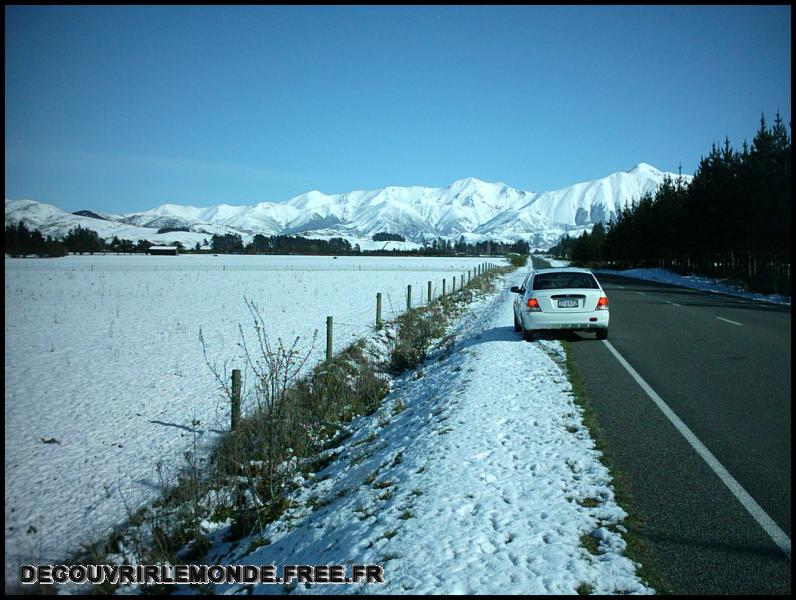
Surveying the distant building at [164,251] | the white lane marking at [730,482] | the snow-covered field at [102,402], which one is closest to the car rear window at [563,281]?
the white lane marking at [730,482]

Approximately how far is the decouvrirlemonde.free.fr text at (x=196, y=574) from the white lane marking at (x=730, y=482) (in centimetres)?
286

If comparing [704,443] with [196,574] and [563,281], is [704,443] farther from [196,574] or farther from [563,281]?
[563,281]

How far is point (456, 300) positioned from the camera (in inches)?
936

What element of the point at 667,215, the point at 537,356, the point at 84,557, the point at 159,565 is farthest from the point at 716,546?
the point at 667,215

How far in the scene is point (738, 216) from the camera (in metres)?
35.8

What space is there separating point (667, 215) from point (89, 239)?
3105 inches

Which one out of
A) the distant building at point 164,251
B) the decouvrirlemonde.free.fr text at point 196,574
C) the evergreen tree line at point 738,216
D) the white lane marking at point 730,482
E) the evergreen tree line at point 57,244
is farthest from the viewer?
the distant building at point 164,251

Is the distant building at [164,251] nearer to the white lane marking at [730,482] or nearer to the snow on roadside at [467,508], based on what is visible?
the snow on roadside at [467,508]

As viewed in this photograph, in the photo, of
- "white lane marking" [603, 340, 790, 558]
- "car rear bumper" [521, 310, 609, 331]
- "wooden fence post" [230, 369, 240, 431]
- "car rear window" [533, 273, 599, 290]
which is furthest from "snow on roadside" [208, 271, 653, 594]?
"car rear window" [533, 273, 599, 290]

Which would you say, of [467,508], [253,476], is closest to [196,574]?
[253,476]

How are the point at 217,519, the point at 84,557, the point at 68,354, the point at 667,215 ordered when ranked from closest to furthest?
the point at 84,557, the point at 217,519, the point at 68,354, the point at 667,215

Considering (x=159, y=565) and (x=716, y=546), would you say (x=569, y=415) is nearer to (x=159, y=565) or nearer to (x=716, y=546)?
(x=716, y=546)

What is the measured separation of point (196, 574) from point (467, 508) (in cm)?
240

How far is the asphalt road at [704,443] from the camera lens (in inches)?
135
